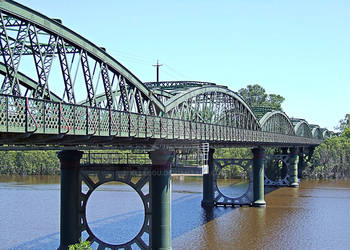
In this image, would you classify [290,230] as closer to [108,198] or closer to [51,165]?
[108,198]

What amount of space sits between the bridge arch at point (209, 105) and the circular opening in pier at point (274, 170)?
24.1 m

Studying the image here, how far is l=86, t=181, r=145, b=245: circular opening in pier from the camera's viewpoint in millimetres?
42406

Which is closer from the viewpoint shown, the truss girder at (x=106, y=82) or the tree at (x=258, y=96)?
the truss girder at (x=106, y=82)

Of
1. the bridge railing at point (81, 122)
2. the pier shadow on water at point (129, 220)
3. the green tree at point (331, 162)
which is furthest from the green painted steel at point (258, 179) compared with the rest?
the green tree at point (331, 162)

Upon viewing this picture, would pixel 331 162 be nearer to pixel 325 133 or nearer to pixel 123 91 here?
pixel 325 133

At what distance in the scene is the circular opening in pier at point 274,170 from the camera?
324 feet

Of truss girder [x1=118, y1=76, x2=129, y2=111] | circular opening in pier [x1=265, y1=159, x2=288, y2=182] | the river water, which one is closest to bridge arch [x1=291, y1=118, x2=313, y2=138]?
circular opening in pier [x1=265, y1=159, x2=288, y2=182]

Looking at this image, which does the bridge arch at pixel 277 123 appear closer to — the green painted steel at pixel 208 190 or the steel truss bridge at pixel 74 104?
the green painted steel at pixel 208 190

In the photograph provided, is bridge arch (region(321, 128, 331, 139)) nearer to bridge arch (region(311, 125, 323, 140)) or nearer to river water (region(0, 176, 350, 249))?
bridge arch (region(311, 125, 323, 140))

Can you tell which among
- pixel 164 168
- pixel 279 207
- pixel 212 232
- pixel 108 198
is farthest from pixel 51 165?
pixel 164 168

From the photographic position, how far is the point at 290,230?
154 ft

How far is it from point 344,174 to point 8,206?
74.8 meters

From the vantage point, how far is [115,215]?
52.4 metres

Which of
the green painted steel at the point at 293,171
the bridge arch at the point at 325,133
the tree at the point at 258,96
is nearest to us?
the green painted steel at the point at 293,171
